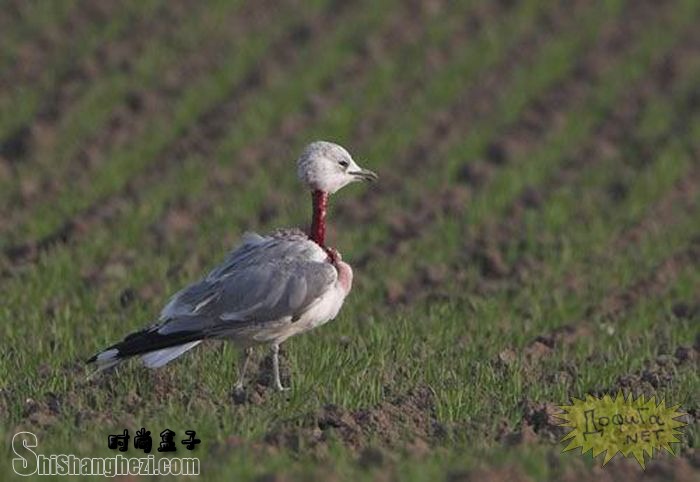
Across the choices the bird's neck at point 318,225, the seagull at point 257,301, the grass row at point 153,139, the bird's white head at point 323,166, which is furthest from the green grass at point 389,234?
the bird's white head at point 323,166

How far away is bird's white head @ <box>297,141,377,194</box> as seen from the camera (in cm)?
831

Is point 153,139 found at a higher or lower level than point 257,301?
lower

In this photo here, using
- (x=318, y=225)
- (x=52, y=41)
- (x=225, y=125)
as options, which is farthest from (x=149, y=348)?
(x=52, y=41)

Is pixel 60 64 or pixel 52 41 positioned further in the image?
pixel 52 41

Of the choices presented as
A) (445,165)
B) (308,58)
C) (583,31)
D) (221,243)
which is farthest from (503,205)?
(583,31)

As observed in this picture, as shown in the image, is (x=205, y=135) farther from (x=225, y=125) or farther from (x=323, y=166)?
(x=323, y=166)

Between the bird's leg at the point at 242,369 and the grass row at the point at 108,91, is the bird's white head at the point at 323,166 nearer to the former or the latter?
the bird's leg at the point at 242,369

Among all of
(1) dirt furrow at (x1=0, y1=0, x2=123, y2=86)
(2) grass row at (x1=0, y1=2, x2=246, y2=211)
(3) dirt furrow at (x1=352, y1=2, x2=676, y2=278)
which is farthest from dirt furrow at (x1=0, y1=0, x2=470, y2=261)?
(1) dirt furrow at (x1=0, y1=0, x2=123, y2=86)

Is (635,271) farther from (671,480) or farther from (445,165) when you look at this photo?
(671,480)

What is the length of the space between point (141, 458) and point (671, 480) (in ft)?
6.24

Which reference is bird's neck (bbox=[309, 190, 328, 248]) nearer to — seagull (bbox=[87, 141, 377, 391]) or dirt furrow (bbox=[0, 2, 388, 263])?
seagull (bbox=[87, 141, 377, 391])

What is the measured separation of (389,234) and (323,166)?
4.48 meters

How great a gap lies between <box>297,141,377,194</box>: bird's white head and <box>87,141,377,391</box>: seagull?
1.06ft

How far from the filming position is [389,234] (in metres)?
12.8
